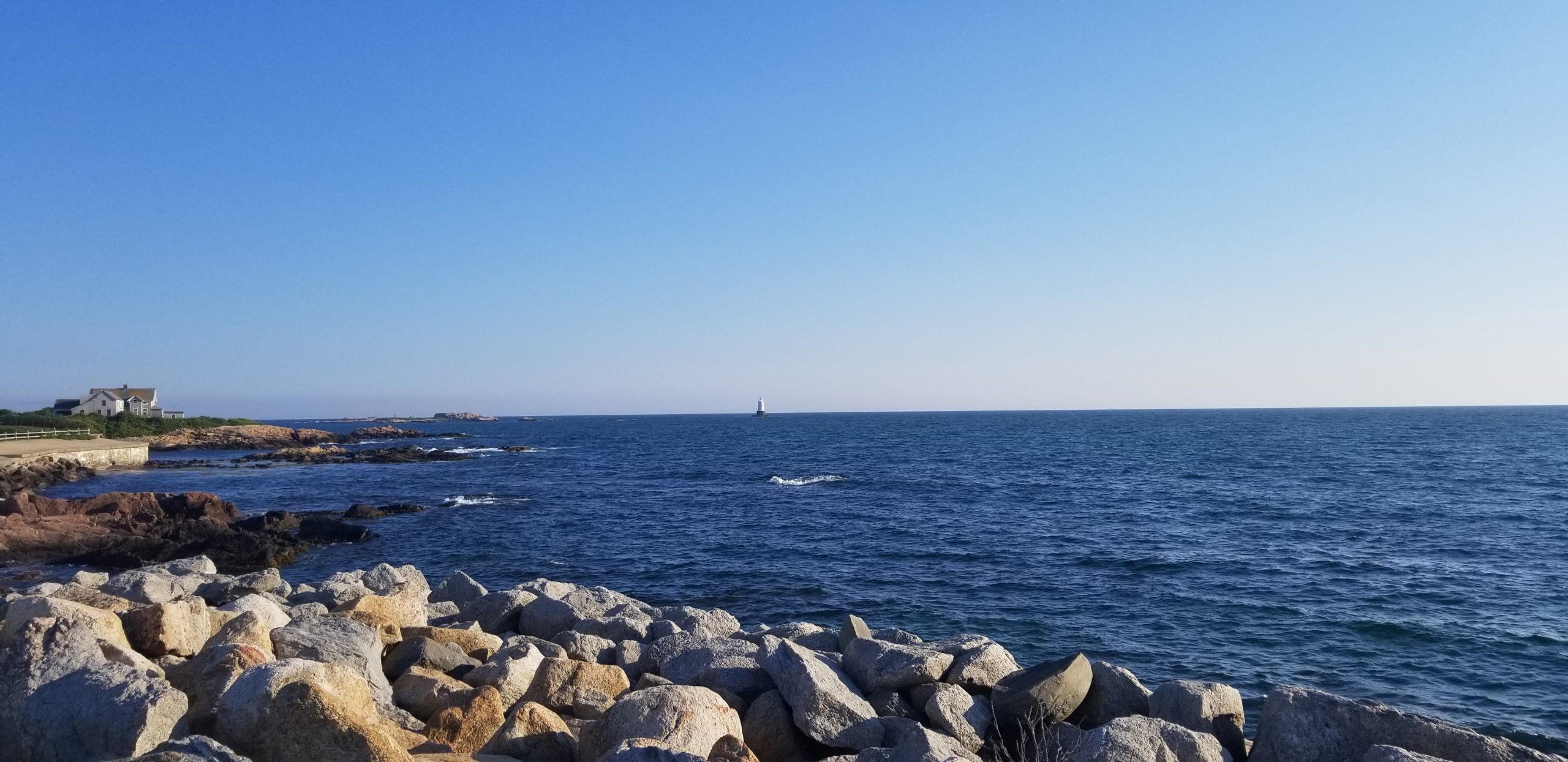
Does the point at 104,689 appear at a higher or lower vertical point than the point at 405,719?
higher

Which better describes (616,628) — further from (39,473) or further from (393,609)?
(39,473)

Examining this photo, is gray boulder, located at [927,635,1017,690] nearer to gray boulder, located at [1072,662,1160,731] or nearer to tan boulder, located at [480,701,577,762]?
gray boulder, located at [1072,662,1160,731]

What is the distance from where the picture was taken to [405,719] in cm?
711

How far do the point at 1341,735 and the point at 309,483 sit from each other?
2011 inches

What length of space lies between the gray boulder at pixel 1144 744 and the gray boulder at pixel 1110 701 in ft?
3.95

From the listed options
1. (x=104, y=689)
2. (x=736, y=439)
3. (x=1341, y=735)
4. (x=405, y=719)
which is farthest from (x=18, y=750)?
(x=736, y=439)

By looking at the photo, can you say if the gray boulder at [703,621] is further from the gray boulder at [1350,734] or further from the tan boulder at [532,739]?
the gray boulder at [1350,734]

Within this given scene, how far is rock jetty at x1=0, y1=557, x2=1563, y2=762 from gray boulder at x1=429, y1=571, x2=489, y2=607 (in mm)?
3453

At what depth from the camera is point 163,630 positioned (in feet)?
26.6

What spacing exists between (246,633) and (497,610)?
6066mm

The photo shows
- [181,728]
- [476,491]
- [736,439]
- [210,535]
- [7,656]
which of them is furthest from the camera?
[736,439]

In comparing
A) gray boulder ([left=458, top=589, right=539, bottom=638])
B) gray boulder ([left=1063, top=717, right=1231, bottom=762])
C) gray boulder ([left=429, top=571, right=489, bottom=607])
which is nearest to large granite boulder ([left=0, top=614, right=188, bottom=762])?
gray boulder ([left=1063, top=717, right=1231, bottom=762])

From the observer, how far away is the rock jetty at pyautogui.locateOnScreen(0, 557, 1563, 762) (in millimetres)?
5664

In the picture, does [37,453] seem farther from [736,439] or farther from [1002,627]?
[736,439]
